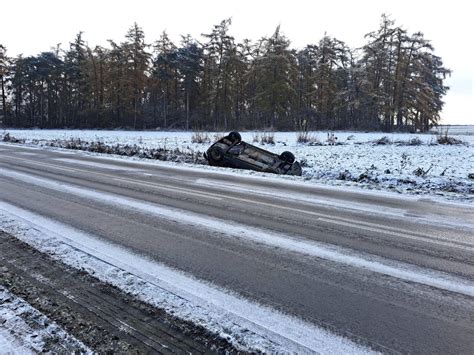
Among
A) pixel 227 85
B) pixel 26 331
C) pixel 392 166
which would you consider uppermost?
pixel 227 85

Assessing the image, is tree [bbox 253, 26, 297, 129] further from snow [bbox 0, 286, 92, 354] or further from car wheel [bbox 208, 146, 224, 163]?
snow [bbox 0, 286, 92, 354]

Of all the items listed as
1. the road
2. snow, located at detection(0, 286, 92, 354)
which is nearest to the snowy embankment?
the road

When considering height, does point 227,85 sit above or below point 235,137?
above

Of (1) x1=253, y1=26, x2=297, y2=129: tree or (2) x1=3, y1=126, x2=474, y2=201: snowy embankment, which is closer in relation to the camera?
Result: (2) x1=3, y1=126, x2=474, y2=201: snowy embankment

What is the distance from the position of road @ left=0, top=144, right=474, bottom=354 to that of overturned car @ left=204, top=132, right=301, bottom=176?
313 cm

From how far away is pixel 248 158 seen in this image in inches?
499

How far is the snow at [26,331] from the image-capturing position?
8.27 feet

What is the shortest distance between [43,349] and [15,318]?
549mm

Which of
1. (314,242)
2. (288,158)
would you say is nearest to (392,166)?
(288,158)

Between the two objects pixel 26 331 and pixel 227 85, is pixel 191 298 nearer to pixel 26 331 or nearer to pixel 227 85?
pixel 26 331

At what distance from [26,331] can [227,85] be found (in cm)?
5285

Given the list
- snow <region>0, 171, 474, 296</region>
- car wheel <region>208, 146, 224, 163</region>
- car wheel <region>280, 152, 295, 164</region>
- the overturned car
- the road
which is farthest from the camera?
car wheel <region>208, 146, 224, 163</region>

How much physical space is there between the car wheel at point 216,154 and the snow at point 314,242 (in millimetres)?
5692

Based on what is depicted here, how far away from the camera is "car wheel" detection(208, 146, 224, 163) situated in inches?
509
